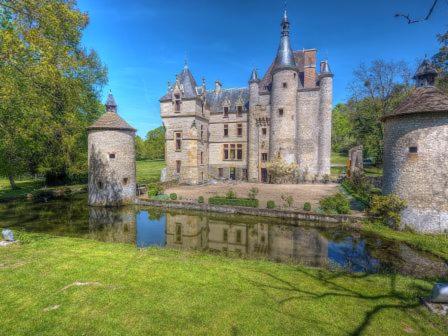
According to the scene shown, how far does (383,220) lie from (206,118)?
22474mm

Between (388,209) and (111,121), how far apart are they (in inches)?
798

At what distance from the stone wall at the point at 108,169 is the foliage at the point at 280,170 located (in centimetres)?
1536

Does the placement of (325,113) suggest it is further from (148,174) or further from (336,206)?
(148,174)

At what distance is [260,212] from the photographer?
1589cm

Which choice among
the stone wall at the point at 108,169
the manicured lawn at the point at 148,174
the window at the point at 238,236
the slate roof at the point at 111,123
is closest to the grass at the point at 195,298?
the window at the point at 238,236

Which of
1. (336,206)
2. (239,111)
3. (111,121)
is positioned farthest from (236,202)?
(239,111)

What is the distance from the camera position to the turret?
2602cm

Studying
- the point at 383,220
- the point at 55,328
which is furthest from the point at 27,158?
the point at 383,220

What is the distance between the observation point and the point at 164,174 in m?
28.1

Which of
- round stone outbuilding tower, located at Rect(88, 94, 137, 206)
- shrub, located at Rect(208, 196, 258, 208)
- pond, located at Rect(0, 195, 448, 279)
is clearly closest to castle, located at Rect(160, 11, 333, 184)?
round stone outbuilding tower, located at Rect(88, 94, 137, 206)

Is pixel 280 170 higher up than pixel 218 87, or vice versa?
pixel 218 87

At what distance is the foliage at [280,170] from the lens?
87.2ft

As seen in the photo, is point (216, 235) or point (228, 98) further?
point (228, 98)

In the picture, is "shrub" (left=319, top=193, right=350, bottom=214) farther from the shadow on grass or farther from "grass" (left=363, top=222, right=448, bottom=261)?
the shadow on grass
